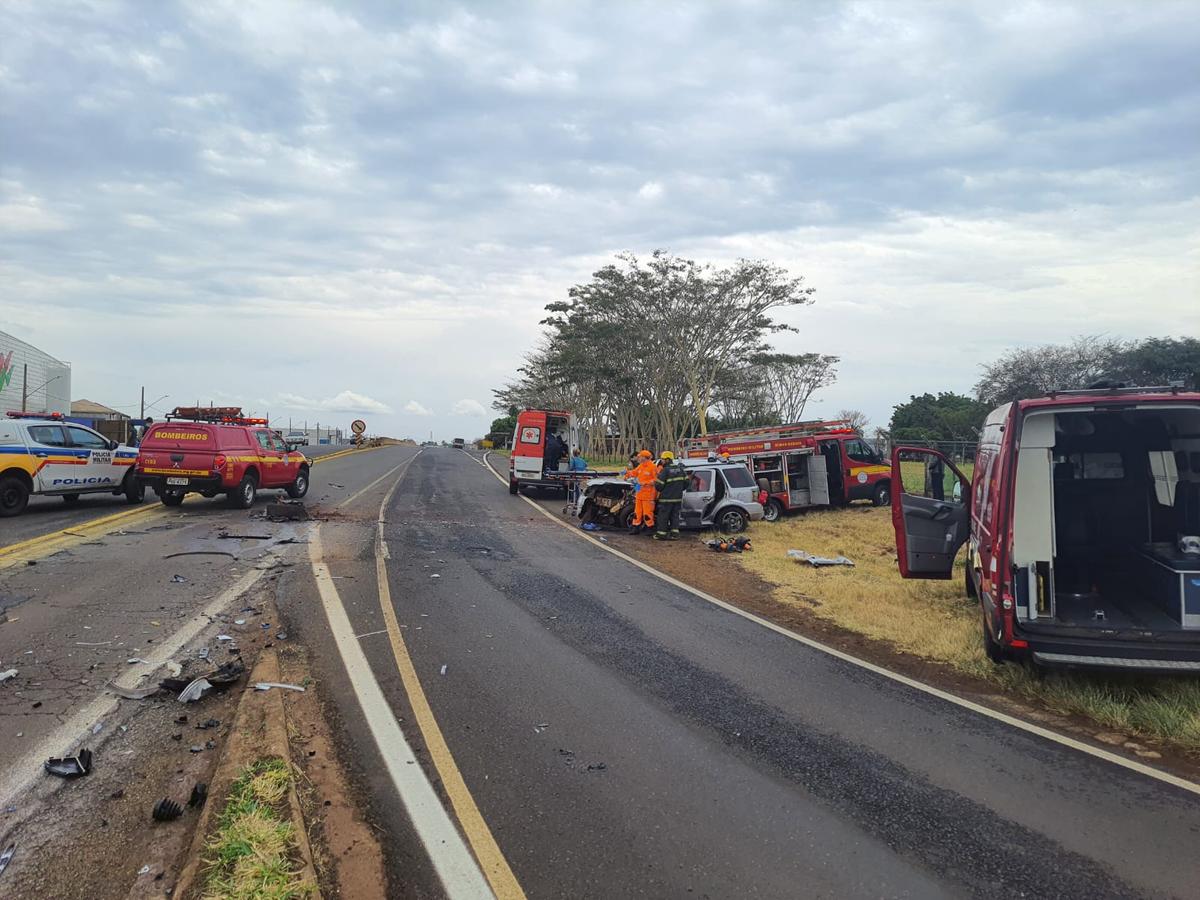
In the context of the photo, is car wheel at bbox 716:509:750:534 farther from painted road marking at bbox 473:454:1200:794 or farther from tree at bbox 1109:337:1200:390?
tree at bbox 1109:337:1200:390

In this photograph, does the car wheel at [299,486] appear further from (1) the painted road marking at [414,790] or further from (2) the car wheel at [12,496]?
(1) the painted road marking at [414,790]

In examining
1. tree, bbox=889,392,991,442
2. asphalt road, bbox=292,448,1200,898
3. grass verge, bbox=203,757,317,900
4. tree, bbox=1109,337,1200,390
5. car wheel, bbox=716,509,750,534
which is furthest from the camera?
tree, bbox=889,392,991,442

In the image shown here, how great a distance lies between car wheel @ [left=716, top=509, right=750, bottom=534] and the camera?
16031 millimetres

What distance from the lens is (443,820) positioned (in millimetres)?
3723

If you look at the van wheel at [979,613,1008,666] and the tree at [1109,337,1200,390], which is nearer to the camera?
the van wheel at [979,613,1008,666]

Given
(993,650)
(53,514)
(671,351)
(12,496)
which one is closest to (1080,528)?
(993,650)

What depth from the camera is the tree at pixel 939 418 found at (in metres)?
49.6

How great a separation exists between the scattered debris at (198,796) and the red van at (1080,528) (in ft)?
17.3

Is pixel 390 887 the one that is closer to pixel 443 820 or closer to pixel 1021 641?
pixel 443 820

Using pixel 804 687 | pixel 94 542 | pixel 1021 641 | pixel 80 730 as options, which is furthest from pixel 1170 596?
pixel 94 542

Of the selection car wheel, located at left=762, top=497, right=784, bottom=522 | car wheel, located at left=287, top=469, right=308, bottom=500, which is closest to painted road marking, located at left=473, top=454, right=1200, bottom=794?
car wheel, located at left=762, top=497, right=784, bottom=522

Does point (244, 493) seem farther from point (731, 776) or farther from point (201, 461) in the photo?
point (731, 776)

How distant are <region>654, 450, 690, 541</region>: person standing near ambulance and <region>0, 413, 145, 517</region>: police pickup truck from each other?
1032cm

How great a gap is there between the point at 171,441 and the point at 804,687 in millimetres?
13706
